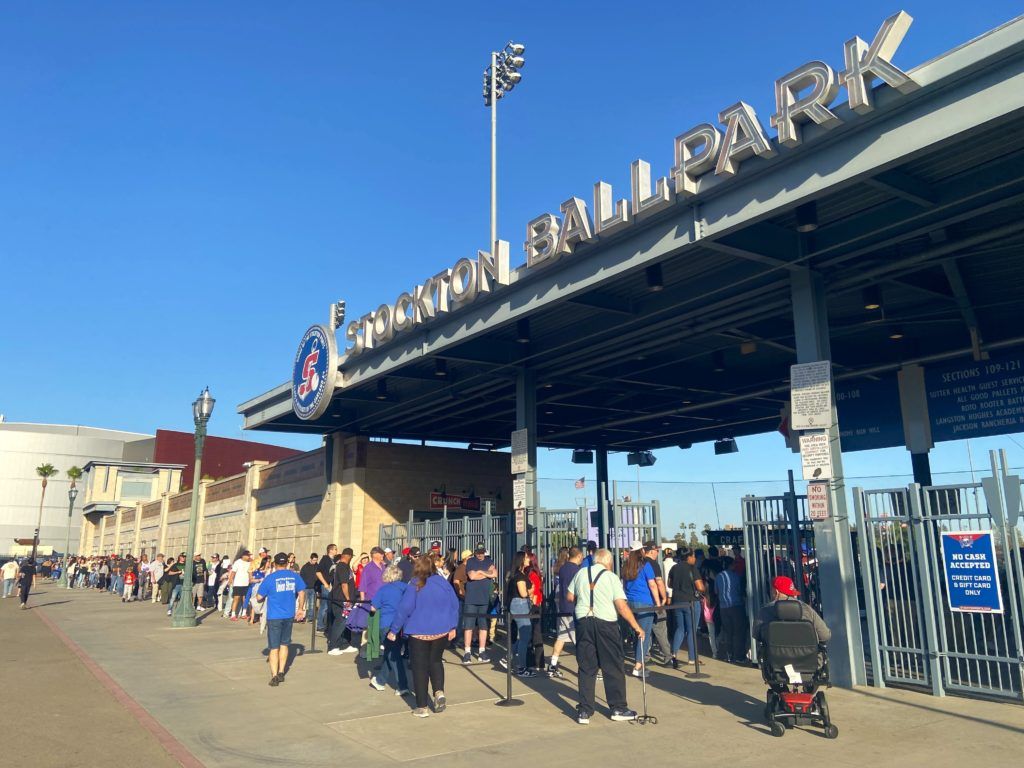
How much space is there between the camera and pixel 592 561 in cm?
870

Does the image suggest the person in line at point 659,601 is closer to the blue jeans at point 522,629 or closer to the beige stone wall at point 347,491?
the blue jeans at point 522,629

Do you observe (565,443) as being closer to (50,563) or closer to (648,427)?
(648,427)

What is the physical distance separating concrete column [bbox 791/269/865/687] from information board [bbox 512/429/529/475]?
6.88 m

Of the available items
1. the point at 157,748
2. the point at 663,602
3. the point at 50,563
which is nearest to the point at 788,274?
the point at 663,602

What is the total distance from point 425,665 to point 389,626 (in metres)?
1.12

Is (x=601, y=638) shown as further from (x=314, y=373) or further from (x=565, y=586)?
(x=314, y=373)

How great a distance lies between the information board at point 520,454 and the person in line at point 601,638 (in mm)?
7930

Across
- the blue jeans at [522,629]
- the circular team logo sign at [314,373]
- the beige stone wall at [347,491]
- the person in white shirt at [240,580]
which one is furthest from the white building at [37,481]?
the blue jeans at [522,629]

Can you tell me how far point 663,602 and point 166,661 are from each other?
338 inches

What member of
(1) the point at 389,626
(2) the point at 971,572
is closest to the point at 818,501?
(2) the point at 971,572

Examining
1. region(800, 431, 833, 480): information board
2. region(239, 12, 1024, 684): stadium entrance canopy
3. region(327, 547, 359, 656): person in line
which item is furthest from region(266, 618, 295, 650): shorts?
region(800, 431, 833, 480): information board

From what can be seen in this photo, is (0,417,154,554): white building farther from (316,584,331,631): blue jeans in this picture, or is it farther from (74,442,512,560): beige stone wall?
(316,584,331,631): blue jeans

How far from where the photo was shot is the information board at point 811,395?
34.6 feet

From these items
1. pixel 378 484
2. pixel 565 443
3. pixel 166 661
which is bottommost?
pixel 166 661
